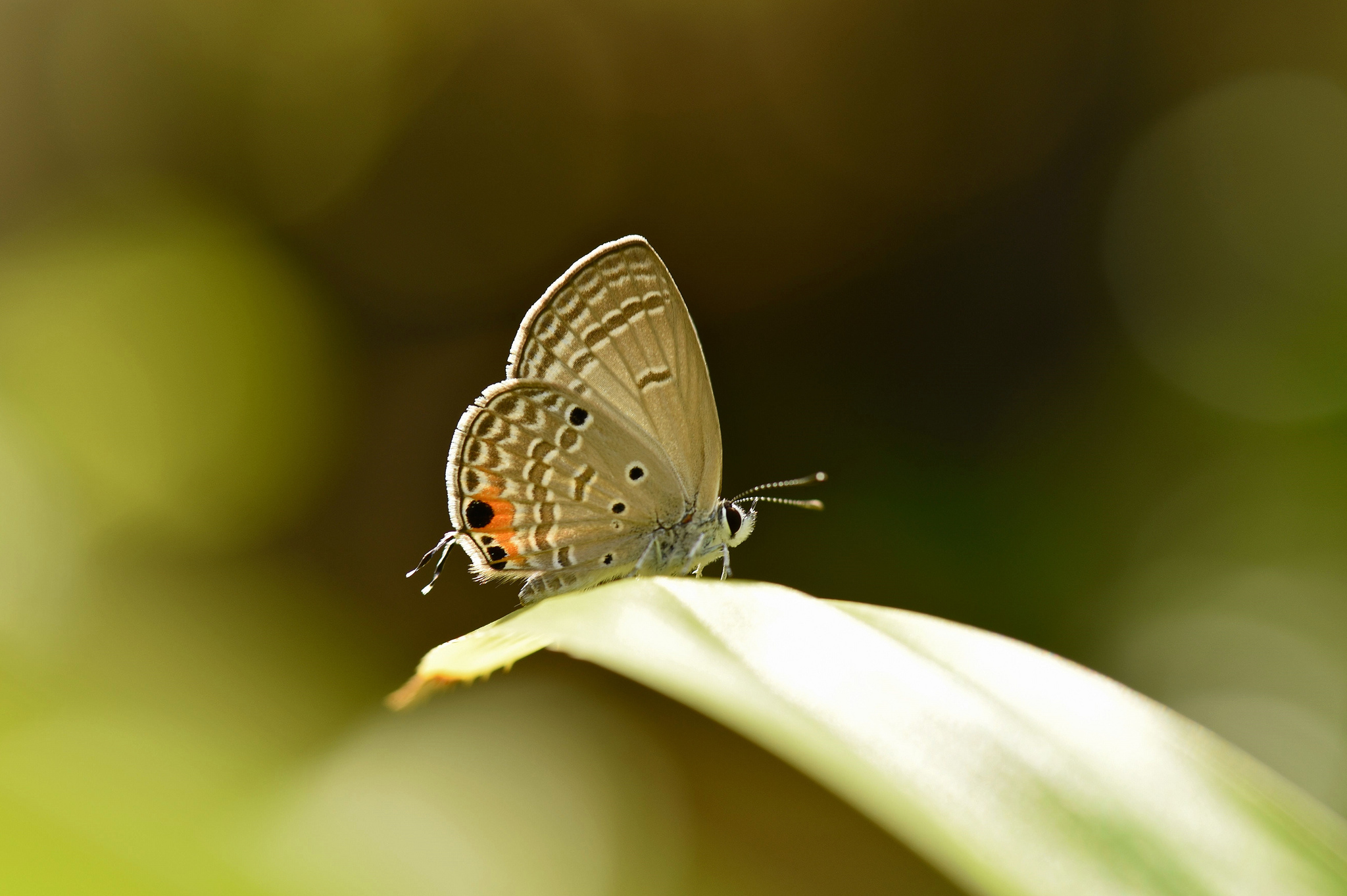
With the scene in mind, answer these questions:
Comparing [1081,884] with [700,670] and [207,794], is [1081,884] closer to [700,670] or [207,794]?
[700,670]

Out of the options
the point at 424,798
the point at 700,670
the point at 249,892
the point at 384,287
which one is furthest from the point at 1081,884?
the point at 384,287

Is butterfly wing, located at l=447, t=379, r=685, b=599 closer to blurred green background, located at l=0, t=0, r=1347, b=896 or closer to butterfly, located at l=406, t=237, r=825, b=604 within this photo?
butterfly, located at l=406, t=237, r=825, b=604

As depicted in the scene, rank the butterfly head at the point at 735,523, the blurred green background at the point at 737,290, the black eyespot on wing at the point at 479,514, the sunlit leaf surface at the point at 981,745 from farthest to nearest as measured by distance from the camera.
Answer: the blurred green background at the point at 737,290
the butterfly head at the point at 735,523
the black eyespot on wing at the point at 479,514
the sunlit leaf surface at the point at 981,745

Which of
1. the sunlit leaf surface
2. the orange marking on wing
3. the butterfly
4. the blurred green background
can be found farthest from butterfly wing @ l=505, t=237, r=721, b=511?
the blurred green background

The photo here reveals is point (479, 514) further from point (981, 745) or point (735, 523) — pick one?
point (981, 745)

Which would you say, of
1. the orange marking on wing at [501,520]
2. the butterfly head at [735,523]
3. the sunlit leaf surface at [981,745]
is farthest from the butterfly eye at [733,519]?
the sunlit leaf surface at [981,745]

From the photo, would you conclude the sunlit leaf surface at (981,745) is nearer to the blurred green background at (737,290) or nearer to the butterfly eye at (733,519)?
the butterfly eye at (733,519)

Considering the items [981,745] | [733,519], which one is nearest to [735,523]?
[733,519]
